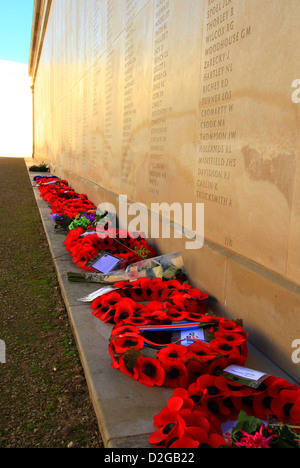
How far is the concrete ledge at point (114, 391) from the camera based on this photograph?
1.42m

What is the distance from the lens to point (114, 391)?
168 cm

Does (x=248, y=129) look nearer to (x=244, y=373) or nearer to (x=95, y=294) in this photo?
(x=244, y=373)

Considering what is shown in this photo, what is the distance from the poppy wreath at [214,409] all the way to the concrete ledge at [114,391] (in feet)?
0.24

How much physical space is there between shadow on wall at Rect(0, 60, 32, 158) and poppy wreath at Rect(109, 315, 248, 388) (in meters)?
36.9

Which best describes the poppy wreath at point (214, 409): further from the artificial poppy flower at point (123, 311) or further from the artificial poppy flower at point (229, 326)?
the artificial poppy flower at point (123, 311)

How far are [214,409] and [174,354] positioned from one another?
1.18 feet

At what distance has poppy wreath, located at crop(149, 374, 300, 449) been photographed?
1.26 meters

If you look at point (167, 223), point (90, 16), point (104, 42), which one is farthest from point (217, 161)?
point (90, 16)

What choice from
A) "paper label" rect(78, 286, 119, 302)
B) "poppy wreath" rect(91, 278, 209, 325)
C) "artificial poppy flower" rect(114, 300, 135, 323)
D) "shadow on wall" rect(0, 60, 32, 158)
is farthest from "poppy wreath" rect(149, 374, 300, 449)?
"shadow on wall" rect(0, 60, 32, 158)

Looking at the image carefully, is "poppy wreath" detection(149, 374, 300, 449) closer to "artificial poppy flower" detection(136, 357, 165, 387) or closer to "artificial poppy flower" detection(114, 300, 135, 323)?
"artificial poppy flower" detection(136, 357, 165, 387)

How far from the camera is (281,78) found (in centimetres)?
186

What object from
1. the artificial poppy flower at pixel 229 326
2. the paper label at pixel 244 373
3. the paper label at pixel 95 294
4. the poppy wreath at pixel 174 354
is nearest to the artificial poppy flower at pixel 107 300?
the paper label at pixel 95 294

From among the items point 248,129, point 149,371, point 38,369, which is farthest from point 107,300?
point 248,129

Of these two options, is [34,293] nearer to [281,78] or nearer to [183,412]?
[183,412]
